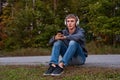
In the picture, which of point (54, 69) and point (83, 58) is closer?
point (54, 69)

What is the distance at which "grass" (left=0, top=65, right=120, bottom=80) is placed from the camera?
22.5 ft

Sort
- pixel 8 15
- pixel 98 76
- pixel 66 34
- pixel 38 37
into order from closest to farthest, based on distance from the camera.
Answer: pixel 98 76, pixel 66 34, pixel 38 37, pixel 8 15

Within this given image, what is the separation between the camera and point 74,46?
7.12 metres

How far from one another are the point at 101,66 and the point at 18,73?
5.85 feet

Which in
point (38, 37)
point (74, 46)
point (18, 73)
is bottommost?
point (38, 37)

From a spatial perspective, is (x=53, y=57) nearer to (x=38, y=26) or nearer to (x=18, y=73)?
(x=18, y=73)

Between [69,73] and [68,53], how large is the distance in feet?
1.31

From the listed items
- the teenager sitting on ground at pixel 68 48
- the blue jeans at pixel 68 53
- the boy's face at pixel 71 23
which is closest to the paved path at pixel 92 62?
the blue jeans at pixel 68 53

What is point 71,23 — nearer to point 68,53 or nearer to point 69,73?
point 68,53

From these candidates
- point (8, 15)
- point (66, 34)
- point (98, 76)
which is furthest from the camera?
point (8, 15)

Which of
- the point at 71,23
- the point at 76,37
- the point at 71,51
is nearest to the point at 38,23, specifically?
the point at 71,23

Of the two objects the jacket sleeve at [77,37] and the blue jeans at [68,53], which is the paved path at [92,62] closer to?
the blue jeans at [68,53]

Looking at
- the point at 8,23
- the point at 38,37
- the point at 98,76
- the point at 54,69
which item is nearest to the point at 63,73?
the point at 54,69

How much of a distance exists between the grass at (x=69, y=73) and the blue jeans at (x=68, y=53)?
0.18 m
